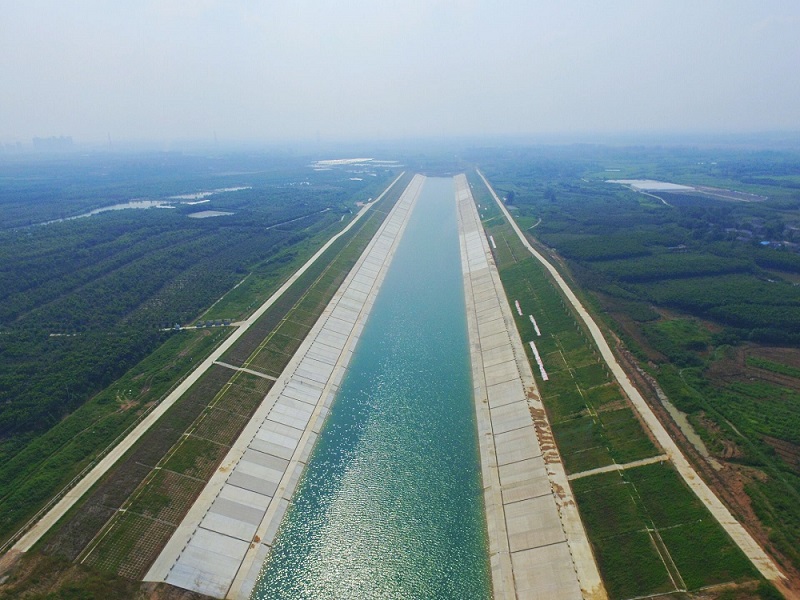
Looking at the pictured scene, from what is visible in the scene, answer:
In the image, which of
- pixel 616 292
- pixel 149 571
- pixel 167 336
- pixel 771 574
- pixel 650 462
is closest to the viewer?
pixel 771 574

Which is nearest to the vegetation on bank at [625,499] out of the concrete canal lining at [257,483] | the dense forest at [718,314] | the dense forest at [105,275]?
the dense forest at [718,314]

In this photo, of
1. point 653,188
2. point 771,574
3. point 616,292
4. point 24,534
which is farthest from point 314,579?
point 653,188

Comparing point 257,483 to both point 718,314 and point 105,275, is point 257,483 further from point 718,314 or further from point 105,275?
point 105,275

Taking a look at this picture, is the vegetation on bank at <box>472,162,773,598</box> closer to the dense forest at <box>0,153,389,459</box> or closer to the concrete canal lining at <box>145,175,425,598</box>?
the concrete canal lining at <box>145,175,425,598</box>

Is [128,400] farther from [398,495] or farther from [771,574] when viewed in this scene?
[771,574]

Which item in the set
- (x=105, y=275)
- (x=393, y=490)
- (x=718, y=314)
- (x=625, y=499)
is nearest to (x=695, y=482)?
(x=625, y=499)

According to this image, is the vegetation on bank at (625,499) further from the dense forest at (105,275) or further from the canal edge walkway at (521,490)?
the dense forest at (105,275)
